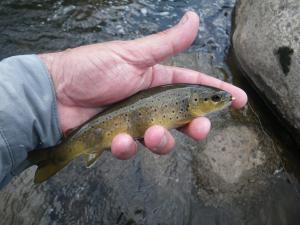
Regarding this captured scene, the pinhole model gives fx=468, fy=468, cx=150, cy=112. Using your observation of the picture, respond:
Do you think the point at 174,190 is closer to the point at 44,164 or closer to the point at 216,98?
the point at 216,98

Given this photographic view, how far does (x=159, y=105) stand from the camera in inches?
146

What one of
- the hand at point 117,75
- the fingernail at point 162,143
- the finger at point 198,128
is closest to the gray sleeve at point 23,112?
the hand at point 117,75

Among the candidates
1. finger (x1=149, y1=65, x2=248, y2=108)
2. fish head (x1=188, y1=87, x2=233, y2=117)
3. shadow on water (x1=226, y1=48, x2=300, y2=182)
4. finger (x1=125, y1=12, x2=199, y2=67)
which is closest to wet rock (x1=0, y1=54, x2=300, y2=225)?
shadow on water (x1=226, y1=48, x2=300, y2=182)

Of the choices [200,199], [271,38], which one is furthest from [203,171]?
[271,38]

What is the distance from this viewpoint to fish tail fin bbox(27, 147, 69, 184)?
12.2ft

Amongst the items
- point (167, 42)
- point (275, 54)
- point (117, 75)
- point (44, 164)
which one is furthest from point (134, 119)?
point (275, 54)

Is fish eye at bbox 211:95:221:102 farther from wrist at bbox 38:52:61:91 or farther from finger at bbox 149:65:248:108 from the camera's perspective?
wrist at bbox 38:52:61:91

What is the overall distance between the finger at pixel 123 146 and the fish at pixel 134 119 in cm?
28

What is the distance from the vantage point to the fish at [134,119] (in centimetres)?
371

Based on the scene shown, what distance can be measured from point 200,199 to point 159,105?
1402 millimetres

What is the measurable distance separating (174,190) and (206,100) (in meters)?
1.33

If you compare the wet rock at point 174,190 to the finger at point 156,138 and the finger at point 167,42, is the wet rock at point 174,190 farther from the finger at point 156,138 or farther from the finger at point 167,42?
the finger at point 167,42

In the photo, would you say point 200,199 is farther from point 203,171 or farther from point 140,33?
point 140,33

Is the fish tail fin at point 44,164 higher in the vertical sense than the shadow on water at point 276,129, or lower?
higher
